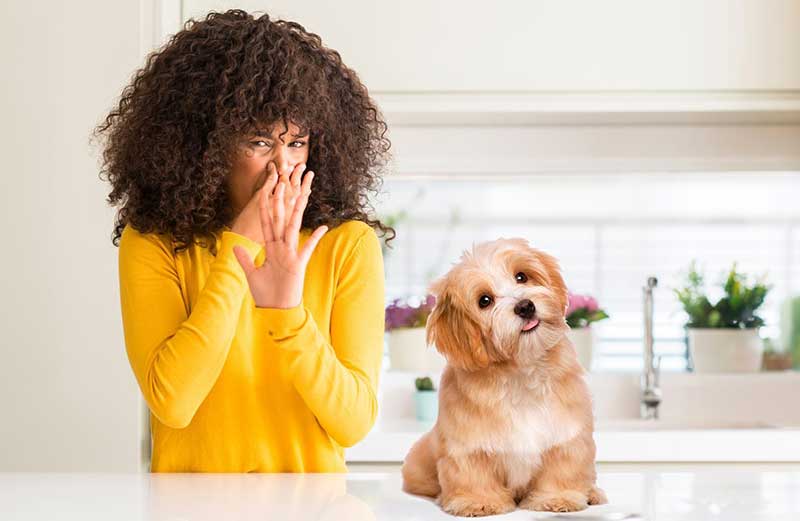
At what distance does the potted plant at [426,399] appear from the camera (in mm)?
2326

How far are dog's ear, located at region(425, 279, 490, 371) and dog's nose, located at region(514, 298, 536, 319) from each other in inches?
1.2

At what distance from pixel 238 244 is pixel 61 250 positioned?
3.94 ft

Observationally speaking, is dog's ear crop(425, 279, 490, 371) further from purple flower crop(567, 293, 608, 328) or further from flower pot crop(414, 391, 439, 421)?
purple flower crop(567, 293, 608, 328)

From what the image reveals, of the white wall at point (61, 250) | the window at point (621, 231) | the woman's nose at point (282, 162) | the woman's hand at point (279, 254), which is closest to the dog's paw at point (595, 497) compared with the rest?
the woman's hand at point (279, 254)

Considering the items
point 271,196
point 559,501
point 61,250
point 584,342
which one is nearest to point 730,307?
point 584,342

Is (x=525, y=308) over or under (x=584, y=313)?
over

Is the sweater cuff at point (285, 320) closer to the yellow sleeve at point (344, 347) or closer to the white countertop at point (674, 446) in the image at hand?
the yellow sleeve at point (344, 347)

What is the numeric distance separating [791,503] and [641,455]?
1.20m

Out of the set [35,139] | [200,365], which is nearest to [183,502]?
[200,365]

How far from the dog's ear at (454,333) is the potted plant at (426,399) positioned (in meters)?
1.66

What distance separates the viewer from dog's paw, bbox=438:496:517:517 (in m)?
0.67

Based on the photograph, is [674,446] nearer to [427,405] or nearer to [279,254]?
[427,405]

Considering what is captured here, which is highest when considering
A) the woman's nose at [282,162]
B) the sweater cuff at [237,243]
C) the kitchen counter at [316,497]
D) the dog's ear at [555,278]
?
the woman's nose at [282,162]

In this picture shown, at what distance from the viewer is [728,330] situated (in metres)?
2.58
